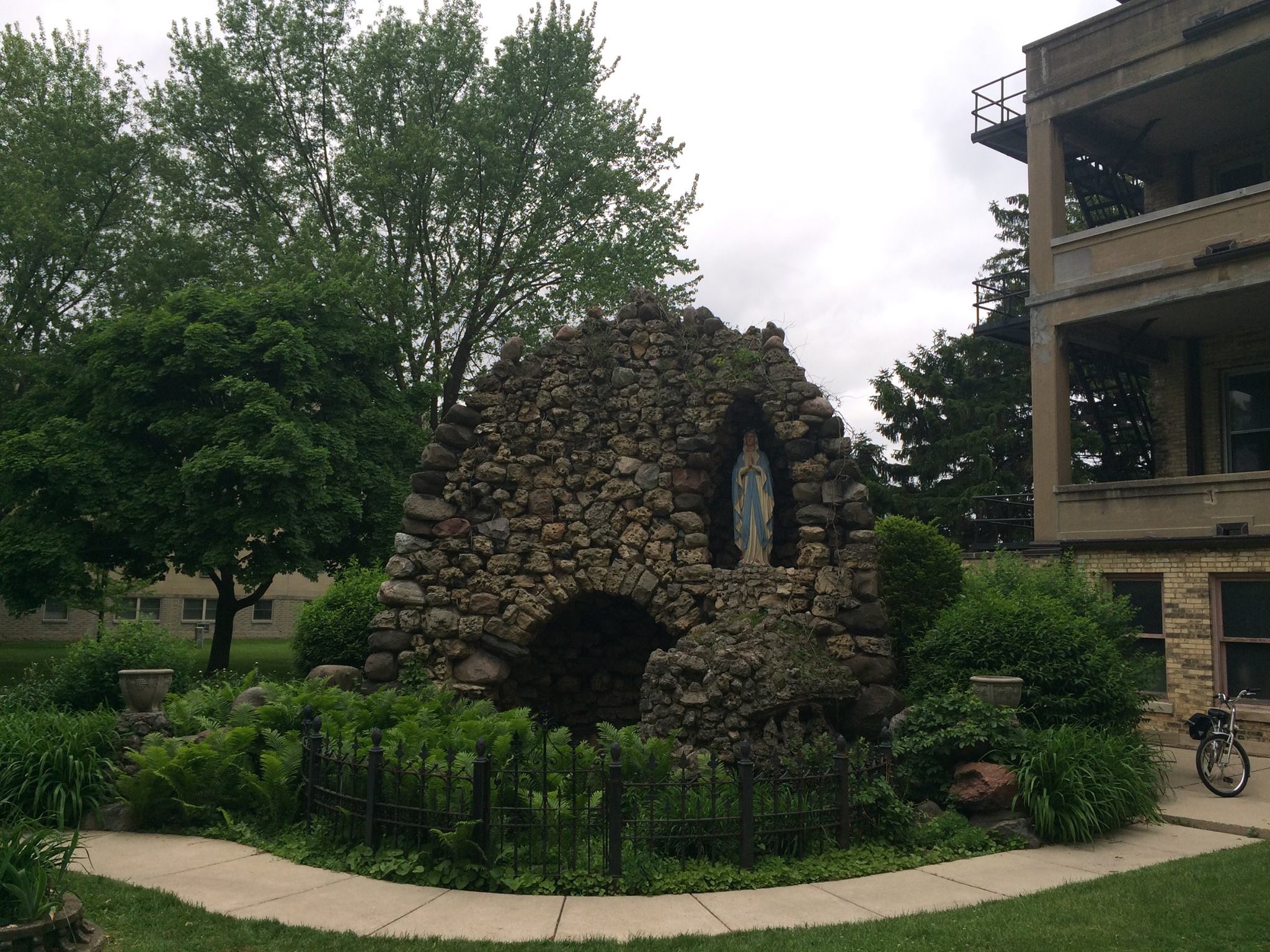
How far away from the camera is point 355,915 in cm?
588

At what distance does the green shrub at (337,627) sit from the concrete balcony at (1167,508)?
34.7ft

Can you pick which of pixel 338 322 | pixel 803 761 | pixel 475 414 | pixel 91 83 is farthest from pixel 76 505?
pixel 803 761

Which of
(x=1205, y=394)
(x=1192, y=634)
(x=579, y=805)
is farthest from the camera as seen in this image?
(x=1205, y=394)

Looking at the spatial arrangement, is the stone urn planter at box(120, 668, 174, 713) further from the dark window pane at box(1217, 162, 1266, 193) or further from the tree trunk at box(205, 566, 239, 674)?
the dark window pane at box(1217, 162, 1266, 193)

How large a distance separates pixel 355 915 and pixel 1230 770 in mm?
8996

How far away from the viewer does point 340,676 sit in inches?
434

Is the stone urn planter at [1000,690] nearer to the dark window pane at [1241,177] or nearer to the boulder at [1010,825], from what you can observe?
the boulder at [1010,825]

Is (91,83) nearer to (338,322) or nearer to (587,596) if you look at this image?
(338,322)

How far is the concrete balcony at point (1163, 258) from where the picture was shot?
13.4 metres

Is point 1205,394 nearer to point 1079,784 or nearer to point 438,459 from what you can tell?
point 1079,784

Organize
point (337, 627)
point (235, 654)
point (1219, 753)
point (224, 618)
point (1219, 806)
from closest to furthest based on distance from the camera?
point (1219, 806) → point (1219, 753) → point (337, 627) → point (224, 618) → point (235, 654)

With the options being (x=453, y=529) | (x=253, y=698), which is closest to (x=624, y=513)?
(x=453, y=529)

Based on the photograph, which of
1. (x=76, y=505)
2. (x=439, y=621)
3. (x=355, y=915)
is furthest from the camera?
(x=76, y=505)

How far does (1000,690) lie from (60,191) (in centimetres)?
2290
